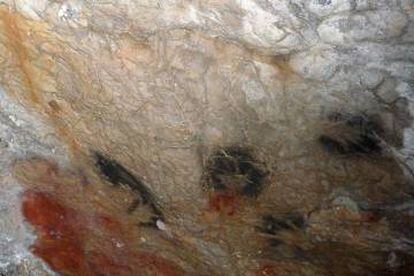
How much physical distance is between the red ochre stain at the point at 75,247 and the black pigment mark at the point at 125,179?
170 millimetres

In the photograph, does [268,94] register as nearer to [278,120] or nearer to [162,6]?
[278,120]

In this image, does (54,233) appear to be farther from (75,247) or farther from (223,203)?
(223,203)

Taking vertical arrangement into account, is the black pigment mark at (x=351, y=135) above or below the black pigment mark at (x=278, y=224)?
above

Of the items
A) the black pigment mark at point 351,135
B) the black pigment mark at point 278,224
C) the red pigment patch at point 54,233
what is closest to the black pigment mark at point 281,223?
the black pigment mark at point 278,224

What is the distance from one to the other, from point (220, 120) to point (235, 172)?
17 cm

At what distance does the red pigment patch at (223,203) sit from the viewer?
143 centimetres

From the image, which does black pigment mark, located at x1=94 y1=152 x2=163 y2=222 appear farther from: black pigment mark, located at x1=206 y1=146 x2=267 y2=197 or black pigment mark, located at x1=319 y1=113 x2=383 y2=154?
black pigment mark, located at x1=319 y1=113 x2=383 y2=154

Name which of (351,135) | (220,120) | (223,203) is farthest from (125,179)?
(351,135)

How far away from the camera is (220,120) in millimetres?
1279

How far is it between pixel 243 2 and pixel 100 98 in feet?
1.63

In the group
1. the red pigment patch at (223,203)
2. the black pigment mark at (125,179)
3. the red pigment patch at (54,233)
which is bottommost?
the red pigment patch at (54,233)

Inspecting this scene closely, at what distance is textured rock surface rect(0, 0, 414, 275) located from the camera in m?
1.07

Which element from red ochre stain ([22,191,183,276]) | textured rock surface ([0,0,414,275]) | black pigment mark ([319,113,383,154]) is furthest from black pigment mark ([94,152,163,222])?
black pigment mark ([319,113,383,154])

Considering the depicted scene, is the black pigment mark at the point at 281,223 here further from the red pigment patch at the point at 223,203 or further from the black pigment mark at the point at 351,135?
the black pigment mark at the point at 351,135
